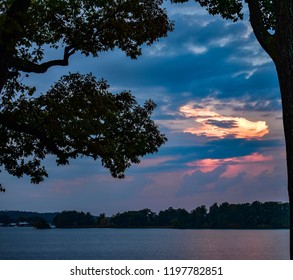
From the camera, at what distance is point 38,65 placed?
20859mm

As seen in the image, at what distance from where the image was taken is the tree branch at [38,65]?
2019cm

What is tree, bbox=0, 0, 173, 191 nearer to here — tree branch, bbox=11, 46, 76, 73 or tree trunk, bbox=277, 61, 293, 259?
tree branch, bbox=11, 46, 76, 73

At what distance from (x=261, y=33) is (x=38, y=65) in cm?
941

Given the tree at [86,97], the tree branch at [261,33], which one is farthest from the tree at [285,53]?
the tree at [86,97]

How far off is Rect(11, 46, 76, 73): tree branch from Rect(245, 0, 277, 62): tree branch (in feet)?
27.6

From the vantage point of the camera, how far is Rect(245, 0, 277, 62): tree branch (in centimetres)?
1396

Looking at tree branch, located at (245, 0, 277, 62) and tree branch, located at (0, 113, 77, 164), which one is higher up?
tree branch, located at (245, 0, 277, 62)

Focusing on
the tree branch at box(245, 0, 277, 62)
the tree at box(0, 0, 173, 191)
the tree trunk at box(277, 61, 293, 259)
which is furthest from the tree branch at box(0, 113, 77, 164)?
the tree trunk at box(277, 61, 293, 259)

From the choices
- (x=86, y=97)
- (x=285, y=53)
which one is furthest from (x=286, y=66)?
(x=86, y=97)

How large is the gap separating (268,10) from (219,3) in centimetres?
179

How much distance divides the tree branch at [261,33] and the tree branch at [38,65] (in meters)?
8.41

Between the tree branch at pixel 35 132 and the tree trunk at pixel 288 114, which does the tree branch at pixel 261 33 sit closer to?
the tree trunk at pixel 288 114

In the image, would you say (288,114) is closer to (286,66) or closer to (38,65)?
(286,66)
